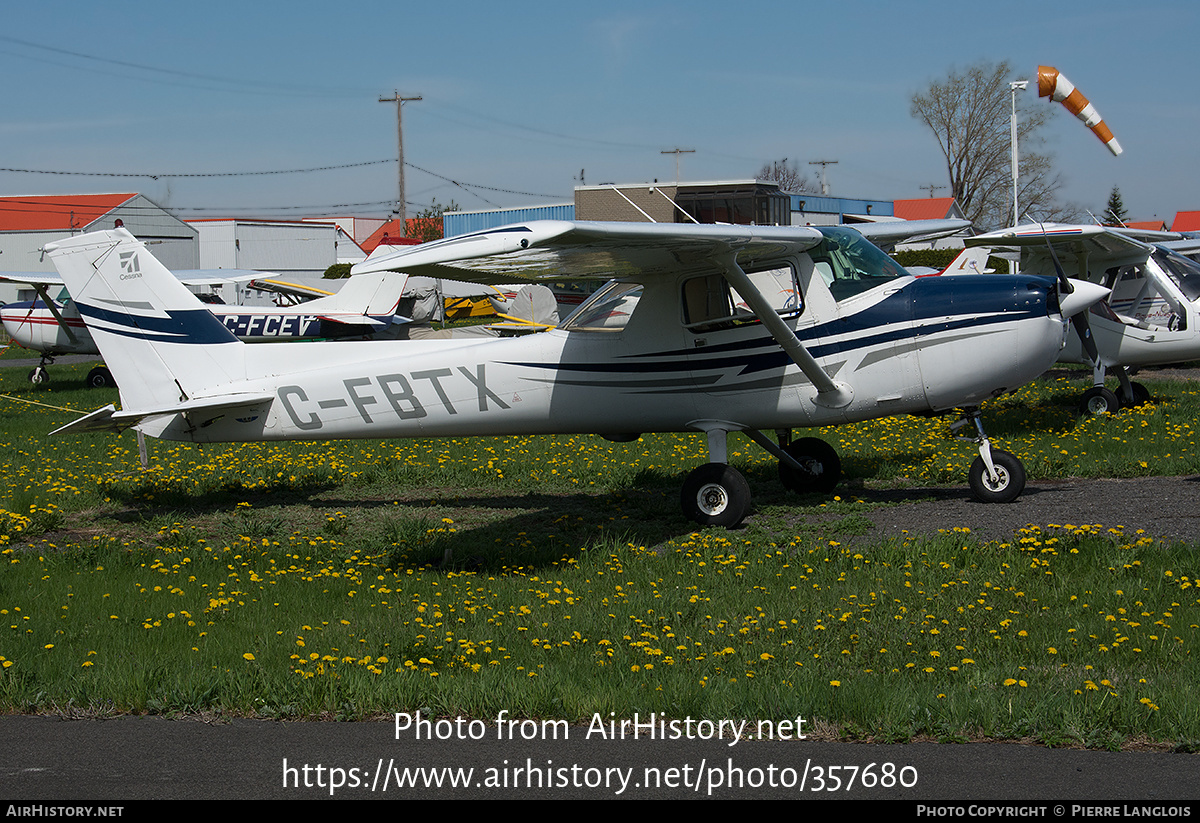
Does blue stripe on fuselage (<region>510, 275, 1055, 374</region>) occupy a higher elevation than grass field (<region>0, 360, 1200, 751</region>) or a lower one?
higher

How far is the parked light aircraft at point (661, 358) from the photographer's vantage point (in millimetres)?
8453

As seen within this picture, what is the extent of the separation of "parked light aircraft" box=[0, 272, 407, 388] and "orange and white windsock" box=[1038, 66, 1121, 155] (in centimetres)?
1719

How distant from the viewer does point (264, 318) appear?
28312 millimetres

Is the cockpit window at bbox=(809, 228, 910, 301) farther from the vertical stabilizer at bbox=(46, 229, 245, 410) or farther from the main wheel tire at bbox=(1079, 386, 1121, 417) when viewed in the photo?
the main wheel tire at bbox=(1079, 386, 1121, 417)

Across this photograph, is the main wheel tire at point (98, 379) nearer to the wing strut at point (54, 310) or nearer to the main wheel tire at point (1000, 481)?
the wing strut at point (54, 310)

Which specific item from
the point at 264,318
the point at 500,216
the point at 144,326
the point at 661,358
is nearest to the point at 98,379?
the point at 264,318

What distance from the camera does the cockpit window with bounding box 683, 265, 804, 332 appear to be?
8.71 m

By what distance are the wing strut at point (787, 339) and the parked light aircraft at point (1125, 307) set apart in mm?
5514

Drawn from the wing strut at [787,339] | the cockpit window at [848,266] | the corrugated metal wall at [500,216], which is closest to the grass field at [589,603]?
the wing strut at [787,339]

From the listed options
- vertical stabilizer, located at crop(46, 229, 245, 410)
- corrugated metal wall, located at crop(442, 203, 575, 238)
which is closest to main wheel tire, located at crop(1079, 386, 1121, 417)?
vertical stabilizer, located at crop(46, 229, 245, 410)

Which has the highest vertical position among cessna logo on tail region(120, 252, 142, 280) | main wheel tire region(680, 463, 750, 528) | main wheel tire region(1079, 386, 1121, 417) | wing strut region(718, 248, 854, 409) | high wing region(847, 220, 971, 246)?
high wing region(847, 220, 971, 246)

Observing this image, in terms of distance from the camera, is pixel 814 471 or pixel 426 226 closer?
pixel 814 471

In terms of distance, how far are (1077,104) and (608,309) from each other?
12.4m

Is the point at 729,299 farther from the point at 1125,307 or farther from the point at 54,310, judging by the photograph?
the point at 54,310
